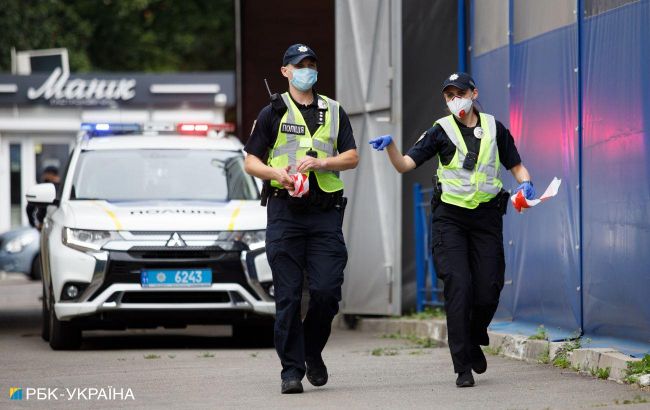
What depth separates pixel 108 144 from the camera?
1325 centimetres

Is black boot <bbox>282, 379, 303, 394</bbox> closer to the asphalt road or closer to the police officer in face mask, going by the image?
the asphalt road

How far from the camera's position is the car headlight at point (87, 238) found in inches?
460

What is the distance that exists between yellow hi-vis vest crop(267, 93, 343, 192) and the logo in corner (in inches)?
75.3

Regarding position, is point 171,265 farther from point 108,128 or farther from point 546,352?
point 546,352

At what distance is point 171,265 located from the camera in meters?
11.6

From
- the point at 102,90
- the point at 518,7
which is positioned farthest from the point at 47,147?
the point at 518,7

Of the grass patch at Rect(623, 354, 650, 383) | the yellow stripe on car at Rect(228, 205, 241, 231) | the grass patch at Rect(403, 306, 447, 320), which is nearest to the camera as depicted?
the grass patch at Rect(623, 354, 650, 383)

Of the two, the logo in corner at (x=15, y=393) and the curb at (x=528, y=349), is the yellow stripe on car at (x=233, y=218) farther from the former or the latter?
the logo in corner at (x=15, y=393)

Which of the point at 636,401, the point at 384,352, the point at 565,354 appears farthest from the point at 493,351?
the point at 636,401

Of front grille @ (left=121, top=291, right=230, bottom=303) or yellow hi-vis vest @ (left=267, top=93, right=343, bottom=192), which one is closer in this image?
yellow hi-vis vest @ (left=267, top=93, right=343, bottom=192)

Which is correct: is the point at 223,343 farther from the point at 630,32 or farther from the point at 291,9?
the point at 291,9

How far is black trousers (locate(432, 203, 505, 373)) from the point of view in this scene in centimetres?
856

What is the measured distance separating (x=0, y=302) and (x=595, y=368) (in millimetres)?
12789

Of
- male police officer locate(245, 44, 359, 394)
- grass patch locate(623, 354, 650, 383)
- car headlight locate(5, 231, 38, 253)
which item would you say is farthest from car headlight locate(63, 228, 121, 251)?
car headlight locate(5, 231, 38, 253)
